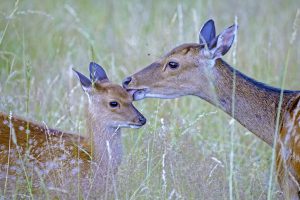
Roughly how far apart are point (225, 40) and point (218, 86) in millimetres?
373

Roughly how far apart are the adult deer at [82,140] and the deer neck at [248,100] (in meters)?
0.71

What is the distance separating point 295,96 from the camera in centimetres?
733

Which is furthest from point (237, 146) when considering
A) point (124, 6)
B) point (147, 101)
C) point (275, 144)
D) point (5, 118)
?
point (124, 6)

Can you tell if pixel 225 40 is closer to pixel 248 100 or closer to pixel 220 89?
pixel 220 89

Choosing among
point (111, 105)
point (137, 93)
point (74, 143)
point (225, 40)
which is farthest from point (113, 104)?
point (225, 40)

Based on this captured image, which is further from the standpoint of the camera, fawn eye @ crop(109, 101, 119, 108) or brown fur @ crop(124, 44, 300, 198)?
fawn eye @ crop(109, 101, 119, 108)

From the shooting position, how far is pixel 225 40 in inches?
299

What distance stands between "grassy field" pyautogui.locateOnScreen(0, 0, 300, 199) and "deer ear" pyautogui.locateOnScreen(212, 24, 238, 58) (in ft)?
1.66

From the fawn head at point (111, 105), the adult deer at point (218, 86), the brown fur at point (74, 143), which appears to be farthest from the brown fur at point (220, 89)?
the brown fur at point (74, 143)

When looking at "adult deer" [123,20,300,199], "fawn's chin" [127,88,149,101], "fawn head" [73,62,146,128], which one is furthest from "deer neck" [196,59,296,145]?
"fawn head" [73,62,146,128]

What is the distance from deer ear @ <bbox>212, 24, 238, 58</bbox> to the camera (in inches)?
298

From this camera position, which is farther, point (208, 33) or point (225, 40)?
point (208, 33)

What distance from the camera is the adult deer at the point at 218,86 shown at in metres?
7.38

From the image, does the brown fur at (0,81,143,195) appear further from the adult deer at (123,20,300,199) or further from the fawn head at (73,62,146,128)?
the adult deer at (123,20,300,199)
